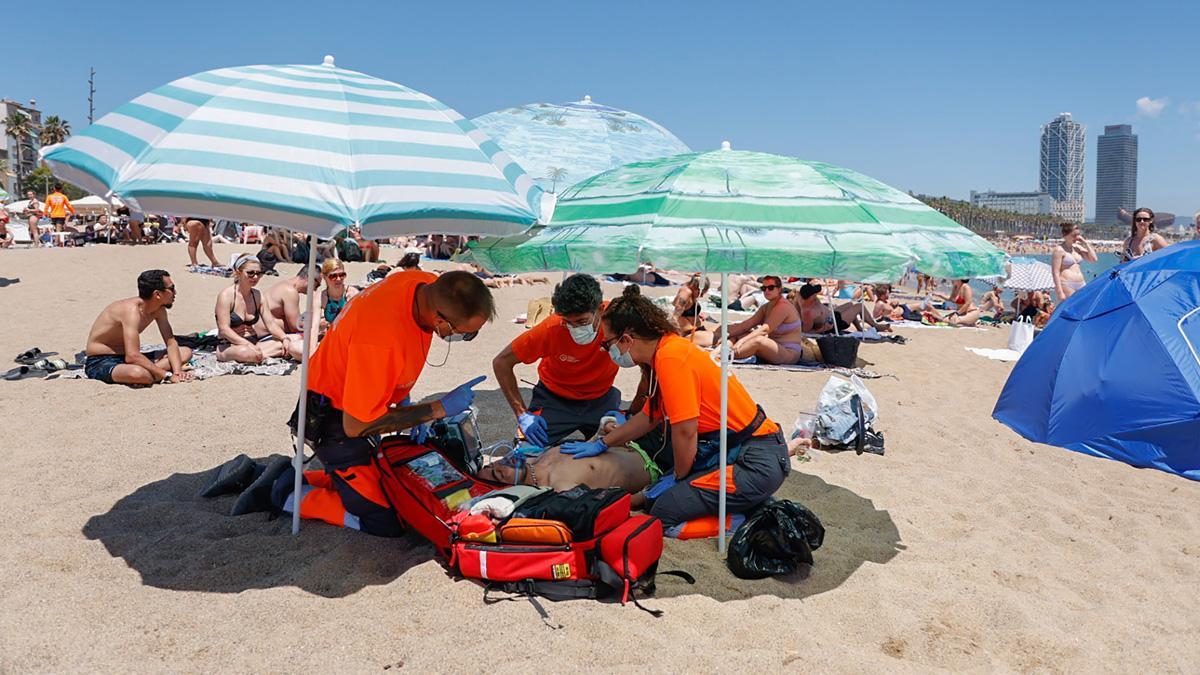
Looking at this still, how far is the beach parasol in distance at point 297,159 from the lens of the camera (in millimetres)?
2707

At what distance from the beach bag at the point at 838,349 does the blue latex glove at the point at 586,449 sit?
5.29 meters

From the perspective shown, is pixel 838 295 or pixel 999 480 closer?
pixel 999 480

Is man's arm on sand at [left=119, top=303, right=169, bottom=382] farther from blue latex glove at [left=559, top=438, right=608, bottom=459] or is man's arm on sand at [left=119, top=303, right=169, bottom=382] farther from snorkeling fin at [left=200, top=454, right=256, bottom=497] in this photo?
blue latex glove at [left=559, top=438, right=608, bottom=459]

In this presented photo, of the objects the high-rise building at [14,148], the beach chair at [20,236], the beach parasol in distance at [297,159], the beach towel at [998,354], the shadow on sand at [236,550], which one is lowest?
the shadow on sand at [236,550]

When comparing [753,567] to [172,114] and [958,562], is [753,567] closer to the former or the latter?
[958,562]

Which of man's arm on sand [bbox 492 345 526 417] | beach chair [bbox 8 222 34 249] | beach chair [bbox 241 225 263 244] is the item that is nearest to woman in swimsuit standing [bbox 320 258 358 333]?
man's arm on sand [bbox 492 345 526 417]

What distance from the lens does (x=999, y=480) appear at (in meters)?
5.04

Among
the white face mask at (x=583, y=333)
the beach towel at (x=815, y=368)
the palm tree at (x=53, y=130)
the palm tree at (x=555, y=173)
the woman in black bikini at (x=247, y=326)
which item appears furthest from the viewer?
the palm tree at (x=53, y=130)

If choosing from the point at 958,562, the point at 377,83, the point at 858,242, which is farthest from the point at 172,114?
the point at 958,562

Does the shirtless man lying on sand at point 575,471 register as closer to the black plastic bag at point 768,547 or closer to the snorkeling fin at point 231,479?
the black plastic bag at point 768,547

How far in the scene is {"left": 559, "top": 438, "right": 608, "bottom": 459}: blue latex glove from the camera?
13.3ft

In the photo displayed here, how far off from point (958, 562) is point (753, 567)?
111cm

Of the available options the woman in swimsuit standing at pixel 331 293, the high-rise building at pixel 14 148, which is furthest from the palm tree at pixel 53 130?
the woman in swimsuit standing at pixel 331 293

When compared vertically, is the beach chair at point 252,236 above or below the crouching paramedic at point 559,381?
above
